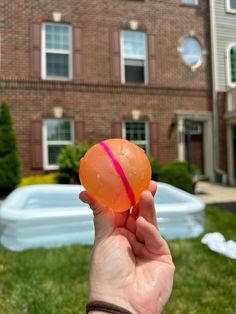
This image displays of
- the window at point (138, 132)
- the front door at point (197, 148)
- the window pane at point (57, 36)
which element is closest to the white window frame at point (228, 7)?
the front door at point (197, 148)

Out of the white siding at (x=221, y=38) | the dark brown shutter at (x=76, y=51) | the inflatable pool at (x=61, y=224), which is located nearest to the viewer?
Answer: the inflatable pool at (x=61, y=224)

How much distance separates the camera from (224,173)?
51.5 feet

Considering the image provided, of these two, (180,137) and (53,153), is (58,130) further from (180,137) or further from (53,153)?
(180,137)

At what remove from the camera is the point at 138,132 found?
1502 centimetres

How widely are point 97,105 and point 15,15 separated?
14.9 feet

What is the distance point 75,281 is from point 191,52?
1358 cm

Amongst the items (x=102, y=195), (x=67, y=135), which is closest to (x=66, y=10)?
(x=67, y=135)

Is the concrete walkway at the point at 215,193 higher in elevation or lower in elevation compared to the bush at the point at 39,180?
lower

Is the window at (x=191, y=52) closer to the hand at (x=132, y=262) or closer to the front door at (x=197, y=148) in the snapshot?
the front door at (x=197, y=148)

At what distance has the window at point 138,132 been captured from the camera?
48.9 feet

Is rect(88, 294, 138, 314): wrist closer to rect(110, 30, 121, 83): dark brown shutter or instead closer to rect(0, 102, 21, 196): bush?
rect(0, 102, 21, 196): bush

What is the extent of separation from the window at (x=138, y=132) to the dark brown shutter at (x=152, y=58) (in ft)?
6.10

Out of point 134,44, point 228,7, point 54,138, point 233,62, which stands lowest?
point 54,138

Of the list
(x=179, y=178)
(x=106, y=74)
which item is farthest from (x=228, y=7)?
(x=179, y=178)
